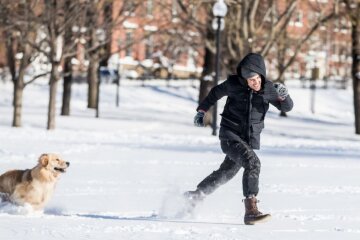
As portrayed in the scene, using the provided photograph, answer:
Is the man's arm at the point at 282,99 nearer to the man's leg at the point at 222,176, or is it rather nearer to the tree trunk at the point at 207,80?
the man's leg at the point at 222,176

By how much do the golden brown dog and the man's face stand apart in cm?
204

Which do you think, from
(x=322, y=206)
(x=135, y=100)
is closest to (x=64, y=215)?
Answer: (x=322, y=206)

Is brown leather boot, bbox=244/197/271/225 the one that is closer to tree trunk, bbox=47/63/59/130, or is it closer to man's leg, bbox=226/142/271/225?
man's leg, bbox=226/142/271/225

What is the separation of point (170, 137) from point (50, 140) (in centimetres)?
372

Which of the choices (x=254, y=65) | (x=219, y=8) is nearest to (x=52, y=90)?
(x=219, y=8)

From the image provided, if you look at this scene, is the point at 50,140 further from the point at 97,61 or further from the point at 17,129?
the point at 97,61

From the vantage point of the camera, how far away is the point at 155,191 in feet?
35.6

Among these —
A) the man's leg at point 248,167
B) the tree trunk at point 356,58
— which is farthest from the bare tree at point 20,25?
the man's leg at point 248,167

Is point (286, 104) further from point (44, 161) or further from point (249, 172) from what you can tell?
point (44, 161)

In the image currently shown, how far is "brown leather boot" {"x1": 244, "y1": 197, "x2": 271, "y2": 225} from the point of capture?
7500 millimetres

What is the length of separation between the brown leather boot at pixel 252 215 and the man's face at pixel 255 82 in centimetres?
100

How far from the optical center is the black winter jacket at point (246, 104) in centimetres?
771

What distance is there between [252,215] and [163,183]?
4456 millimetres

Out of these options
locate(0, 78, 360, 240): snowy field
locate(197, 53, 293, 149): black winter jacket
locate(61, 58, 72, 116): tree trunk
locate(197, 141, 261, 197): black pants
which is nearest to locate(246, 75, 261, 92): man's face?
→ locate(197, 53, 293, 149): black winter jacket
